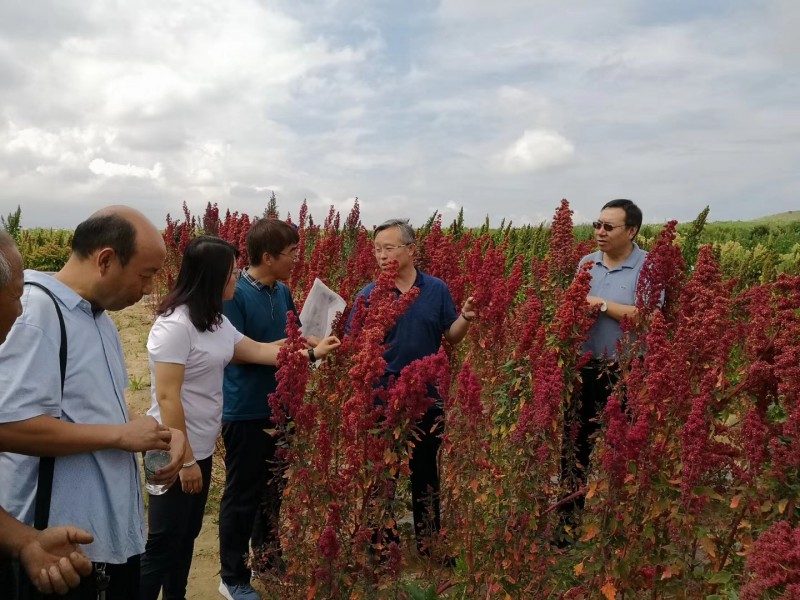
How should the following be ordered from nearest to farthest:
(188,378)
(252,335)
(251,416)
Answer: (188,378)
(251,416)
(252,335)

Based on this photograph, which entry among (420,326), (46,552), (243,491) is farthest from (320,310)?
(46,552)

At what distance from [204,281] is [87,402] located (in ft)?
3.36

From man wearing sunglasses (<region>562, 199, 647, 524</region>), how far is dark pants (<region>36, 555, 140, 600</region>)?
8.18ft

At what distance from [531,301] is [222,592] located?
2493 mm

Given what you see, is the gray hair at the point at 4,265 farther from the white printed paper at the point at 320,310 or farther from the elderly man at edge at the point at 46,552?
the white printed paper at the point at 320,310

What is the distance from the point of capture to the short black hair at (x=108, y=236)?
6.28ft

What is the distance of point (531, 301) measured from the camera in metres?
3.93

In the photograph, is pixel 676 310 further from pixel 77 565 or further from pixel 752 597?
pixel 77 565

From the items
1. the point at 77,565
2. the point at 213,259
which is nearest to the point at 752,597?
the point at 77,565

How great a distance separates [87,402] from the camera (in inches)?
73.7

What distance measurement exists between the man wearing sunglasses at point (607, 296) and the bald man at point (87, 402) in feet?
8.52

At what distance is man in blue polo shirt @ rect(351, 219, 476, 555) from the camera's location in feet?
11.6

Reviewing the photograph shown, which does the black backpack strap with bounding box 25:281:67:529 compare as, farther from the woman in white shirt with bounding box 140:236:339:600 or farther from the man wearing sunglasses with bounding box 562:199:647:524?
the man wearing sunglasses with bounding box 562:199:647:524

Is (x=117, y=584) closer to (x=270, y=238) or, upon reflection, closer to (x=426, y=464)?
(x=270, y=238)
